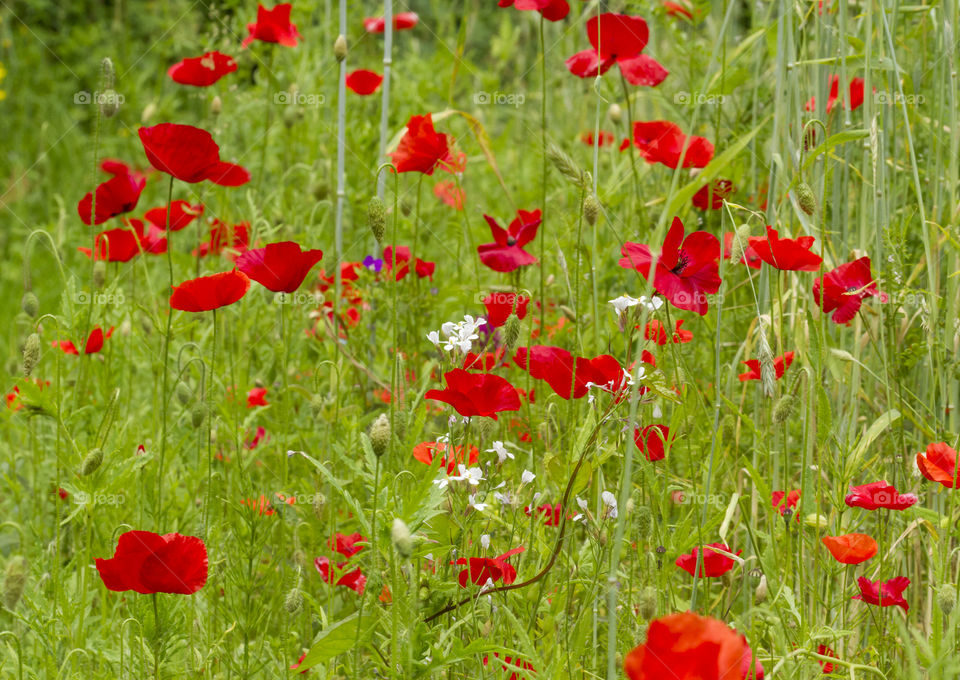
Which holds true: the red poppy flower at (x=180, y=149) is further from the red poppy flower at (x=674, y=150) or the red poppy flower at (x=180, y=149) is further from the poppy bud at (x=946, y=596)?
the poppy bud at (x=946, y=596)

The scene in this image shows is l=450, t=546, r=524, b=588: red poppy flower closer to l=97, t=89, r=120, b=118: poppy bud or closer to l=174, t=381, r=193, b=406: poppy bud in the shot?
l=174, t=381, r=193, b=406: poppy bud

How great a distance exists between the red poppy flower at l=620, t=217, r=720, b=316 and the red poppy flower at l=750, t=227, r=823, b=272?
55mm

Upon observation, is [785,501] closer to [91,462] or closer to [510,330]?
[510,330]

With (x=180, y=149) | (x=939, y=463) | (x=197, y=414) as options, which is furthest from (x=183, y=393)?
(x=939, y=463)

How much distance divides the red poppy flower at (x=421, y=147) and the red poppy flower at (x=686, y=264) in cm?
46

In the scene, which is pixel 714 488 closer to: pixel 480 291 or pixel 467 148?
pixel 480 291

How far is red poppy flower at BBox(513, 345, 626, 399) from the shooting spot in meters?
1.17

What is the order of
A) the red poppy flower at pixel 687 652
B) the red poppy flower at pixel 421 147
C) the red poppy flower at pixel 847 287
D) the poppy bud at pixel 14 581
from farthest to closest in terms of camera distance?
the red poppy flower at pixel 421 147
the red poppy flower at pixel 847 287
the poppy bud at pixel 14 581
the red poppy flower at pixel 687 652

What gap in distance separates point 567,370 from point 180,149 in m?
0.61

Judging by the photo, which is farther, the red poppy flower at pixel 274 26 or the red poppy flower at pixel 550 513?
the red poppy flower at pixel 274 26

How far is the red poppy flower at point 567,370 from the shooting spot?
1.17 meters

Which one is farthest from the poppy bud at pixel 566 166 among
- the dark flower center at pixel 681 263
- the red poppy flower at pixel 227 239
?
the red poppy flower at pixel 227 239

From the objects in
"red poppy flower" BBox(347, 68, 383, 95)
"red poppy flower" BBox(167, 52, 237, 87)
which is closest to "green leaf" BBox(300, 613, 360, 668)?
"red poppy flower" BBox(167, 52, 237, 87)

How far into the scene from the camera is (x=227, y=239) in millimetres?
2178
